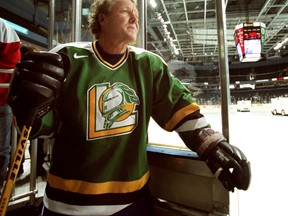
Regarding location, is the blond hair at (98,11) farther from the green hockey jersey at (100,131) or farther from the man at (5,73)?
the man at (5,73)

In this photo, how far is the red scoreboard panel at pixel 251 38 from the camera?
749cm

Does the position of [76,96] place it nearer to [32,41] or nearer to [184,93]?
[184,93]

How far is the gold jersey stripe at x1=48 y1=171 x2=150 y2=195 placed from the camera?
0.82m

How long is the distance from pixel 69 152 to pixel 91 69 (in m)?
0.32

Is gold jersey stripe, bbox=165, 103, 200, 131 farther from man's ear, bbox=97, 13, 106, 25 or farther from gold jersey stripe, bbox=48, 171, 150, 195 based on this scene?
man's ear, bbox=97, 13, 106, 25

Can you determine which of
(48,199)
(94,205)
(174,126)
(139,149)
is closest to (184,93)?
(174,126)

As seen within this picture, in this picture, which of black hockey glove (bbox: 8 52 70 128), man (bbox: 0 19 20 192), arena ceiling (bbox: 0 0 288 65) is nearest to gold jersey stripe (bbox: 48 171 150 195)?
black hockey glove (bbox: 8 52 70 128)

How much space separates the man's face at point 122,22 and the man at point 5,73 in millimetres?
825

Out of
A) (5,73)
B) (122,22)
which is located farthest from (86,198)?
(5,73)

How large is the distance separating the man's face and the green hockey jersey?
9 cm

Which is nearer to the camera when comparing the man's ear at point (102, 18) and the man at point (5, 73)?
the man's ear at point (102, 18)

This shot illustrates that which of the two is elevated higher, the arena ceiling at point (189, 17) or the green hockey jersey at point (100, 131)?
the arena ceiling at point (189, 17)

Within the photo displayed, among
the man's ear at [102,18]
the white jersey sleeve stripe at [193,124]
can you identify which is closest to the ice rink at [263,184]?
the white jersey sleeve stripe at [193,124]

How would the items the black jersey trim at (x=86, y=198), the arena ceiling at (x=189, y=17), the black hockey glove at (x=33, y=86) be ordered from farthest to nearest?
the arena ceiling at (x=189, y=17), the black jersey trim at (x=86, y=198), the black hockey glove at (x=33, y=86)
